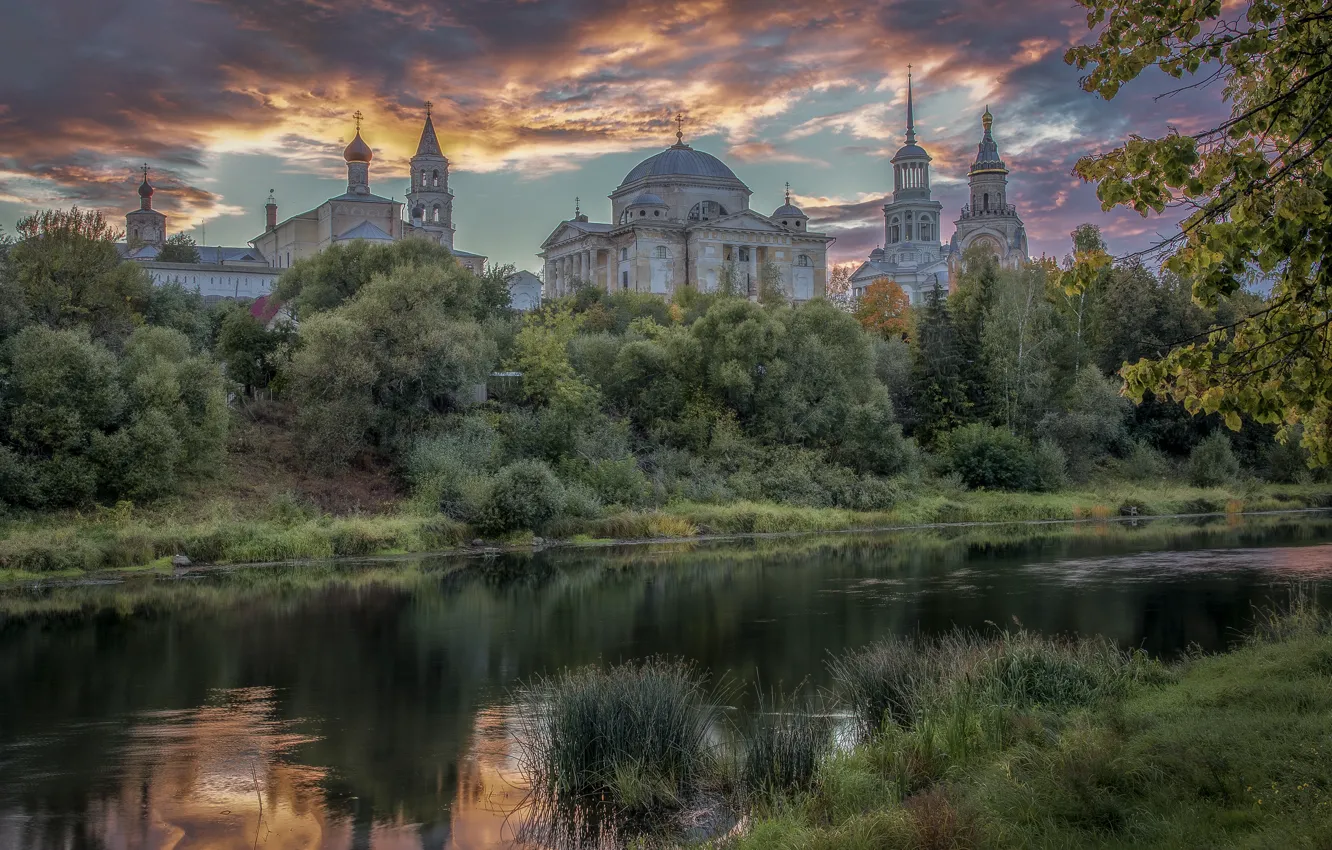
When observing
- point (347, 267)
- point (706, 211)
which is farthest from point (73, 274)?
point (706, 211)

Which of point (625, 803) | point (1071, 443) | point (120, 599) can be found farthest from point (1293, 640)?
point (1071, 443)

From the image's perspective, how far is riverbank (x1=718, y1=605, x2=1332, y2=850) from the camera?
6770mm

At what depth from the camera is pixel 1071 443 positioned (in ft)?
143

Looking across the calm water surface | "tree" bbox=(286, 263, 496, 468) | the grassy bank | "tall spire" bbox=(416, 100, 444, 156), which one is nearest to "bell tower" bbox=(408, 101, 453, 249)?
"tall spire" bbox=(416, 100, 444, 156)

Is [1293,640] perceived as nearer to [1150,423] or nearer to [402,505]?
[402,505]

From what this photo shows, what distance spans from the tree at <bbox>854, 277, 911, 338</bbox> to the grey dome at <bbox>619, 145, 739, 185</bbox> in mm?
23092

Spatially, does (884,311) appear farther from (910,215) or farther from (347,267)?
(910,215)

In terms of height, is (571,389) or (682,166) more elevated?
(682,166)

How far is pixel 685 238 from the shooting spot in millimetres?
73688

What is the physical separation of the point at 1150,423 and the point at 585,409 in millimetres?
23221

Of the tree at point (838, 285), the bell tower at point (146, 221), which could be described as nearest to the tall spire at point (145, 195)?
the bell tower at point (146, 221)

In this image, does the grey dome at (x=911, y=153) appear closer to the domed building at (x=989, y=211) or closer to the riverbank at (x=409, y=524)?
the domed building at (x=989, y=211)

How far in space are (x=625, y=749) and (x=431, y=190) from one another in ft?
291

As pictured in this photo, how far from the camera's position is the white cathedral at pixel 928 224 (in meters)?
101
